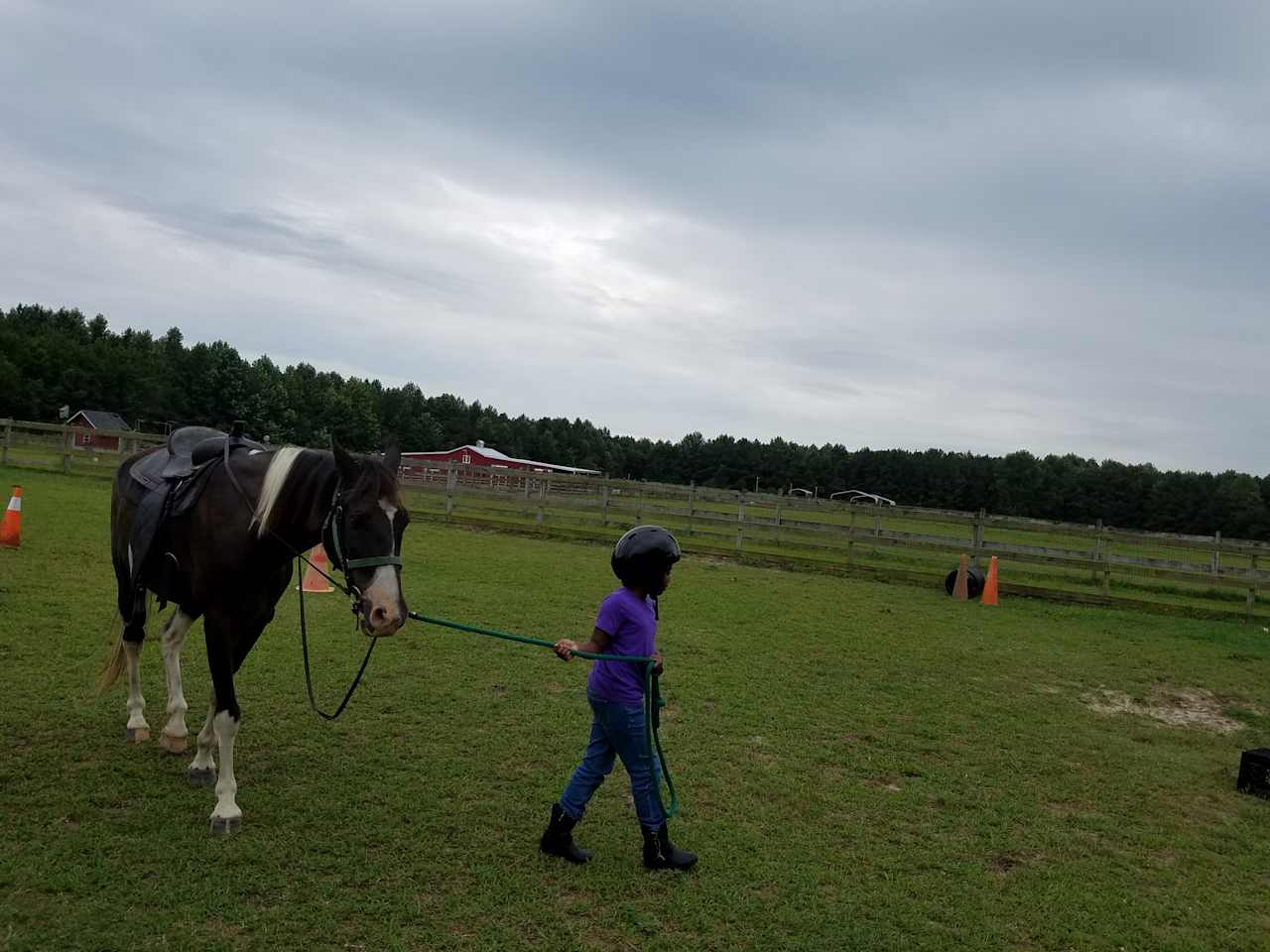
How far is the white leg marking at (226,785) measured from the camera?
389 centimetres

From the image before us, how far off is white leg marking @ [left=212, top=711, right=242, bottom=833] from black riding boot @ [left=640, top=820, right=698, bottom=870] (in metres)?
2.00

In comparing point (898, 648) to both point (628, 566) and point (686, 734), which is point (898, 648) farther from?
point (628, 566)

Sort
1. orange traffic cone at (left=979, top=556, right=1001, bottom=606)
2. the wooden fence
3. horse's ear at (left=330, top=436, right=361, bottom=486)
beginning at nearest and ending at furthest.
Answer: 1. horse's ear at (left=330, top=436, right=361, bottom=486)
2. orange traffic cone at (left=979, top=556, right=1001, bottom=606)
3. the wooden fence

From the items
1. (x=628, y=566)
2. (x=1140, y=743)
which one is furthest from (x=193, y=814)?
(x=1140, y=743)

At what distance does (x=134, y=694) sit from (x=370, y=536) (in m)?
2.54

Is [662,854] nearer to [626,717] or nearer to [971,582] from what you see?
[626,717]

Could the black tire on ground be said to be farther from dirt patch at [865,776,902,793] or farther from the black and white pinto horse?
the black and white pinto horse

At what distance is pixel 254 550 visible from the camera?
167 inches

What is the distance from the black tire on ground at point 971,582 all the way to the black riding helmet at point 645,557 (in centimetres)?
1269

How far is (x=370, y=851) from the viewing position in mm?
3803

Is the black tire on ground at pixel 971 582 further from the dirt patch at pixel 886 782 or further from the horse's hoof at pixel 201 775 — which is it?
the horse's hoof at pixel 201 775

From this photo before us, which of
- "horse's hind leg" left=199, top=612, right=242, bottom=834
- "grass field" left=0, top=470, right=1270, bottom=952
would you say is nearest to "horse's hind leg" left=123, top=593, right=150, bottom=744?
"grass field" left=0, top=470, right=1270, bottom=952

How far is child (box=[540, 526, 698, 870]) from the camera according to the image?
3791 millimetres

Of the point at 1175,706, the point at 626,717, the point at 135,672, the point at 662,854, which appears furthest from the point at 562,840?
the point at 1175,706
